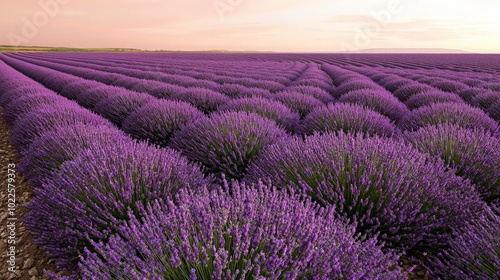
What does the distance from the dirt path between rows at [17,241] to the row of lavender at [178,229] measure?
332 millimetres

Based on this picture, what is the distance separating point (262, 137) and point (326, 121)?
113cm

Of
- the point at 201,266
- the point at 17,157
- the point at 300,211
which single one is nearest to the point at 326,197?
the point at 300,211

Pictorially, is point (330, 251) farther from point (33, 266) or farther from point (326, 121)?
point (326, 121)

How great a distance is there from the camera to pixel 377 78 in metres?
12.6

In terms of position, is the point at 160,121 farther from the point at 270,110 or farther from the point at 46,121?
the point at 270,110

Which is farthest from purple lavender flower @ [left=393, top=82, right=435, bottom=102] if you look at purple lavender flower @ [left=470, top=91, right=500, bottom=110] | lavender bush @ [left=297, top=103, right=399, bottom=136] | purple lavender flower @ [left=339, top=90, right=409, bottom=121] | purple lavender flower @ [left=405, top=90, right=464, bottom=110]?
lavender bush @ [left=297, top=103, right=399, bottom=136]

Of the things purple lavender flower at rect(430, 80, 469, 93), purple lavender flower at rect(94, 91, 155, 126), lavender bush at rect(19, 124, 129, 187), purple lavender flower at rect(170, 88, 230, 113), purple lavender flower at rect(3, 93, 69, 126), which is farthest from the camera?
purple lavender flower at rect(430, 80, 469, 93)

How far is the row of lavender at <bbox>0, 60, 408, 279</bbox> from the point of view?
3.99 ft

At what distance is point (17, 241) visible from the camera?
2.65 meters

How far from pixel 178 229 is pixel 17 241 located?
6.64ft

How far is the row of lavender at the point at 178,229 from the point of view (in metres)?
1.21

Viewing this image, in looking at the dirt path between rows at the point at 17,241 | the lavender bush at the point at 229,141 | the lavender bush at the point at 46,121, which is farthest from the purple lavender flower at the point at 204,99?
the dirt path between rows at the point at 17,241

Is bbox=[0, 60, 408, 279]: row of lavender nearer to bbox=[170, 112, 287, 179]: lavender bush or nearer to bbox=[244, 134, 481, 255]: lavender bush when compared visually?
bbox=[244, 134, 481, 255]: lavender bush

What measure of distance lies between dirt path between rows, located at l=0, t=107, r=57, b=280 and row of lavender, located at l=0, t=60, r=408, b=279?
33cm
